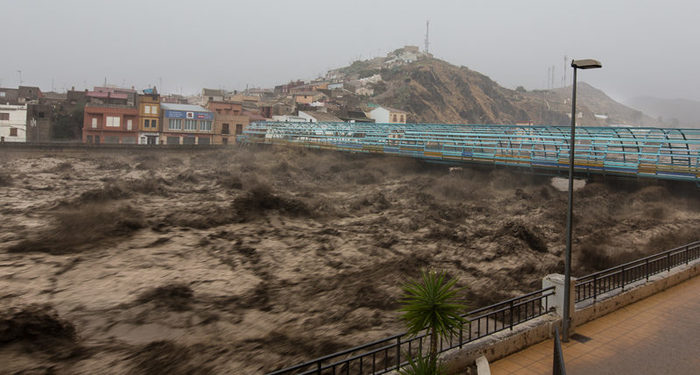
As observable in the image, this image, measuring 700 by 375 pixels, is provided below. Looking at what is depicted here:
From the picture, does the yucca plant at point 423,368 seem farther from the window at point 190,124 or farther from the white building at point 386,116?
the white building at point 386,116

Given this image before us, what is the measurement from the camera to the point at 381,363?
11.9 meters

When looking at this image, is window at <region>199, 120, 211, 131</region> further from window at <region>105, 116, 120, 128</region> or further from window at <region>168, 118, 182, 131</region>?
window at <region>105, 116, 120, 128</region>

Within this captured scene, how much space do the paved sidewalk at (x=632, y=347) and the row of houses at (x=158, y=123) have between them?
66.3 metres

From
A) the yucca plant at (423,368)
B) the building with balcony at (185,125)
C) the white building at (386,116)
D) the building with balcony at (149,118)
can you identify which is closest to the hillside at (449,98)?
the white building at (386,116)

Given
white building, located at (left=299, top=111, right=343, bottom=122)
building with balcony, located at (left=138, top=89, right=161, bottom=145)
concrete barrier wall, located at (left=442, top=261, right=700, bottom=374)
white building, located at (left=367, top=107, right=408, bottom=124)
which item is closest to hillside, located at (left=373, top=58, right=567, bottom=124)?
white building, located at (left=367, top=107, right=408, bottom=124)

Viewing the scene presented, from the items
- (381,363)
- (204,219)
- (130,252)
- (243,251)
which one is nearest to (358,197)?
(204,219)

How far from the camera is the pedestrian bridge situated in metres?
27.1

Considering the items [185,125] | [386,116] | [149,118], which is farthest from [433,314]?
[386,116]

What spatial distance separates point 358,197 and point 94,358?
2655cm

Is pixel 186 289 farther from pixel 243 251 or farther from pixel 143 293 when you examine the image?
pixel 243 251

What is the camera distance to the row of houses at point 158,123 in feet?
205

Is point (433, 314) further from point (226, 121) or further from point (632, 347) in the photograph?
point (226, 121)

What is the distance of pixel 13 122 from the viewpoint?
58906mm

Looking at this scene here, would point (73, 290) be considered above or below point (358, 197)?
below
